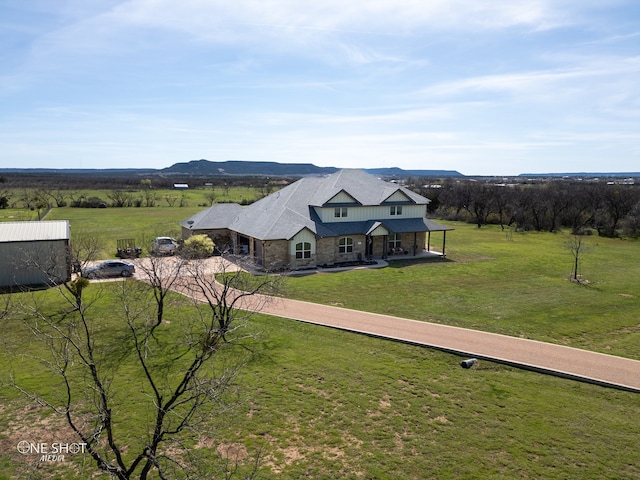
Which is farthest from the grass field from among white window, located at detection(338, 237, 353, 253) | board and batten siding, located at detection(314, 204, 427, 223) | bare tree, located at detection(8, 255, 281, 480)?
board and batten siding, located at detection(314, 204, 427, 223)

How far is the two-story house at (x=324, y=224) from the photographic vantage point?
3722 cm

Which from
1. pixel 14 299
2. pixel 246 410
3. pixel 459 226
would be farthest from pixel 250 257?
pixel 459 226

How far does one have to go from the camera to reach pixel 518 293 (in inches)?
1184

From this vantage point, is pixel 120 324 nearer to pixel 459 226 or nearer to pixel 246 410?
pixel 246 410

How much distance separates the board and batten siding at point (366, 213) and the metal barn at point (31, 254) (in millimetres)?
20725

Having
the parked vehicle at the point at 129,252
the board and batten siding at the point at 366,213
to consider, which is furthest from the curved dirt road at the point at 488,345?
the parked vehicle at the point at 129,252

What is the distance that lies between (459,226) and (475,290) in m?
42.1

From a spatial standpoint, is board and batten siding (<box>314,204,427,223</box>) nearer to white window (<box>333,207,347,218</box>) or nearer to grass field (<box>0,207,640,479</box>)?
white window (<box>333,207,347,218</box>)

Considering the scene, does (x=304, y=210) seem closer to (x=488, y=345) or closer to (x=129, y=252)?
(x=129, y=252)

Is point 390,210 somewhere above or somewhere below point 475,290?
above

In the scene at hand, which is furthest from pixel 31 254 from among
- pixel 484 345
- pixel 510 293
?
pixel 510 293

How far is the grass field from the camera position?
12109 millimetres

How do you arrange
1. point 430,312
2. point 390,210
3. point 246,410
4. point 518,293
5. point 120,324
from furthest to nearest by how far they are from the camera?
1. point 390,210
2. point 518,293
3. point 430,312
4. point 120,324
5. point 246,410

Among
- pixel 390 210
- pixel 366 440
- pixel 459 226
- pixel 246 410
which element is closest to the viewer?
pixel 366 440
